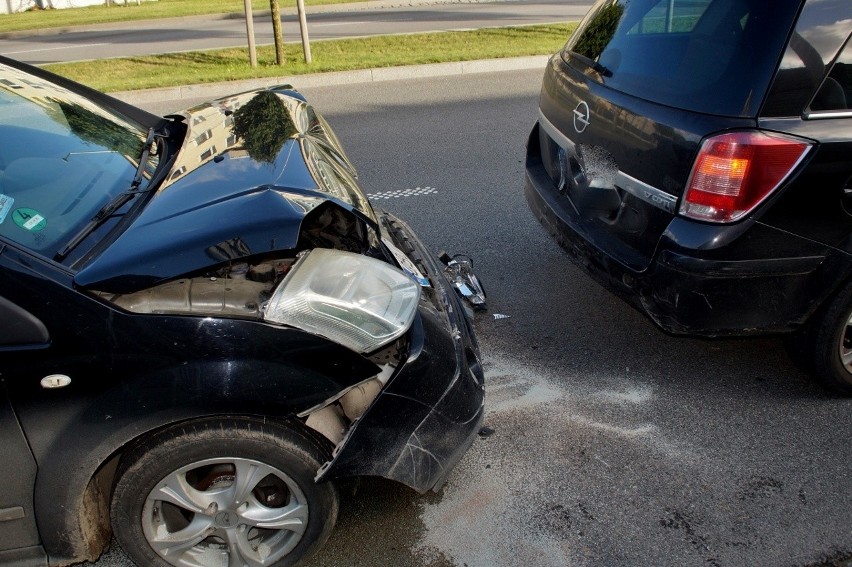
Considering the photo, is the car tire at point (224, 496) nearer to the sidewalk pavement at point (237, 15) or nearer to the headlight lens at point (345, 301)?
the headlight lens at point (345, 301)

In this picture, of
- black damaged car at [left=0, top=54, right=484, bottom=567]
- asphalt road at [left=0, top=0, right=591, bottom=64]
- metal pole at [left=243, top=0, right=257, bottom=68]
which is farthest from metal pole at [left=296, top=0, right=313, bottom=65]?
black damaged car at [left=0, top=54, right=484, bottom=567]

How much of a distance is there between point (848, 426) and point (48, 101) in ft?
12.0

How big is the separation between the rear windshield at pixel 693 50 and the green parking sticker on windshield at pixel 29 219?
2.38 m

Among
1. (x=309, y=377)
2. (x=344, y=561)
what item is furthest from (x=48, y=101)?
(x=344, y=561)

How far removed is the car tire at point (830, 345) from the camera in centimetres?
315

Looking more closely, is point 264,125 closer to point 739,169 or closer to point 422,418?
point 422,418

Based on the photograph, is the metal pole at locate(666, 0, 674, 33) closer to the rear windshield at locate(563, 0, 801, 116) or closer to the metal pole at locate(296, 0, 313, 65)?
the rear windshield at locate(563, 0, 801, 116)

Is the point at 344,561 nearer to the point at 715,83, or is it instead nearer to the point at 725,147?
the point at 725,147

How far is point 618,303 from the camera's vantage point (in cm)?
427

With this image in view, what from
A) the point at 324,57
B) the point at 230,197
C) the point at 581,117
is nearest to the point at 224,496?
the point at 230,197

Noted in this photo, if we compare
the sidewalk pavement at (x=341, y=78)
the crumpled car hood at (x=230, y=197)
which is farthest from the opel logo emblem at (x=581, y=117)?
the sidewalk pavement at (x=341, y=78)

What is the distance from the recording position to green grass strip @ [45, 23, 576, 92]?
10.1 meters

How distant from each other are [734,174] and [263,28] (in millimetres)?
15036

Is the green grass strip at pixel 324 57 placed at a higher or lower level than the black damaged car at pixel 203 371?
lower
